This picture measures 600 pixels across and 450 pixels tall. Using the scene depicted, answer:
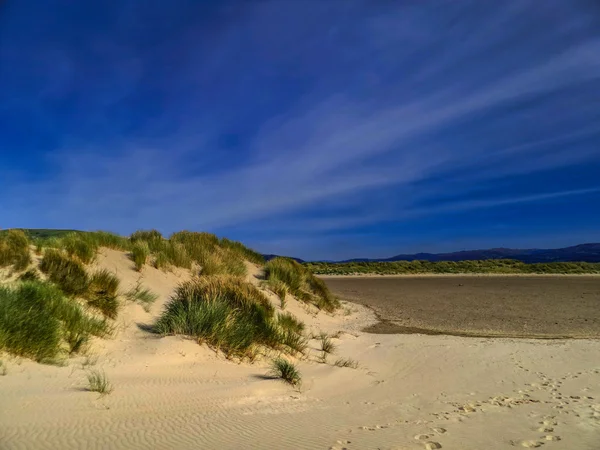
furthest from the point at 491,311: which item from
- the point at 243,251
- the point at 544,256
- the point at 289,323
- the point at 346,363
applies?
the point at 544,256

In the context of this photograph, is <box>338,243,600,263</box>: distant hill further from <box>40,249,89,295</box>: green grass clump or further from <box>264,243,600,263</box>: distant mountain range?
<box>40,249,89,295</box>: green grass clump

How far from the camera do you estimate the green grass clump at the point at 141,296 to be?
8.80 m

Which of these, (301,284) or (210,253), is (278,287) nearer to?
(301,284)

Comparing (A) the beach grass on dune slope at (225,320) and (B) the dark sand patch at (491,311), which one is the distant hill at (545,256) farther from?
(A) the beach grass on dune slope at (225,320)

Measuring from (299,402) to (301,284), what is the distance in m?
10.7

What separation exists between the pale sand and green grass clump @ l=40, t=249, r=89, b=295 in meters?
1.02

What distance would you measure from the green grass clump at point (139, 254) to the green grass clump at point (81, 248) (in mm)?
1044

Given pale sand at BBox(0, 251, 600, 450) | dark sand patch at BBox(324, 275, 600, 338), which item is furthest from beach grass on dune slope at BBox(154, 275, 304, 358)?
dark sand patch at BBox(324, 275, 600, 338)

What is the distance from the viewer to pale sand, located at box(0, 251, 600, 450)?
3.86m

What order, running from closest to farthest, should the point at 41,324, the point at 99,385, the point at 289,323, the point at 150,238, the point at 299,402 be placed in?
1. the point at 99,385
2. the point at 299,402
3. the point at 41,324
4. the point at 289,323
5. the point at 150,238

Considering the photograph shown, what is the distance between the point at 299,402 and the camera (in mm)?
5316

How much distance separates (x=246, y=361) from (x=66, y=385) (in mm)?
2902

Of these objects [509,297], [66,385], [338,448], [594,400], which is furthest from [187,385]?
[509,297]

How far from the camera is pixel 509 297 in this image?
63.3 ft
